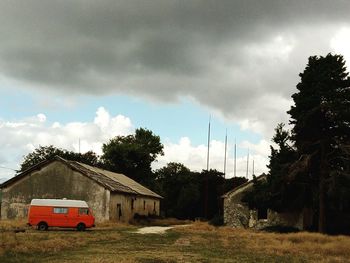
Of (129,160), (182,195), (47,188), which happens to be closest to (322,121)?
(47,188)

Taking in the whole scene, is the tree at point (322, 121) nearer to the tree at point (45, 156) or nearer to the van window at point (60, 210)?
the van window at point (60, 210)

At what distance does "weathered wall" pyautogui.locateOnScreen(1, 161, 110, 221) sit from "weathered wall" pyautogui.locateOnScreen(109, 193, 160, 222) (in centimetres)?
206

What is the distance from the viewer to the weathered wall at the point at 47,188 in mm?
44062

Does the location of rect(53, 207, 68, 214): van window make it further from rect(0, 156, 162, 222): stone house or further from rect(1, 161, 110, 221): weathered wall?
rect(1, 161, 110, 221): weathered wall

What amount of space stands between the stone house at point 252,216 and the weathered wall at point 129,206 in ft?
34.1

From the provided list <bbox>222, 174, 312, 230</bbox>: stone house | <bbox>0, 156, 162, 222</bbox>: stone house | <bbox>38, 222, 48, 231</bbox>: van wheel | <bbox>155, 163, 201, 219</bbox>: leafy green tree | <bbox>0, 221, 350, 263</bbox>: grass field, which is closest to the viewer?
<bbox>0, 221, 350, 263</bbox>: grass field

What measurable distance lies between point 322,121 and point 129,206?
75.7 ft

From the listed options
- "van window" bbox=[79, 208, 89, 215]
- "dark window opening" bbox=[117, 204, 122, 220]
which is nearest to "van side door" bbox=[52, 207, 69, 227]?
"van window" bbox=[79, 208, 89, 215]

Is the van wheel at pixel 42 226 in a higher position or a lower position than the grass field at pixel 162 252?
lower

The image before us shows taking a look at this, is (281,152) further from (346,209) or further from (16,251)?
(16,251)

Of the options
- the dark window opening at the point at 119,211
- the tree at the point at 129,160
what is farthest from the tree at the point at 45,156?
the dark window opening at the point at 119,211

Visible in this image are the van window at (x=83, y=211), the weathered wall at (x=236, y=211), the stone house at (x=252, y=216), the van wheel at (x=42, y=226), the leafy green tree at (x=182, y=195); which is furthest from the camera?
the leafy green tree at (x=182, y=195)

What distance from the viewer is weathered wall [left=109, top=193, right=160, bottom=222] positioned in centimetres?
4403

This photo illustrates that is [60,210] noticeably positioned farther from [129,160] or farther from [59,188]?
[129,160]
